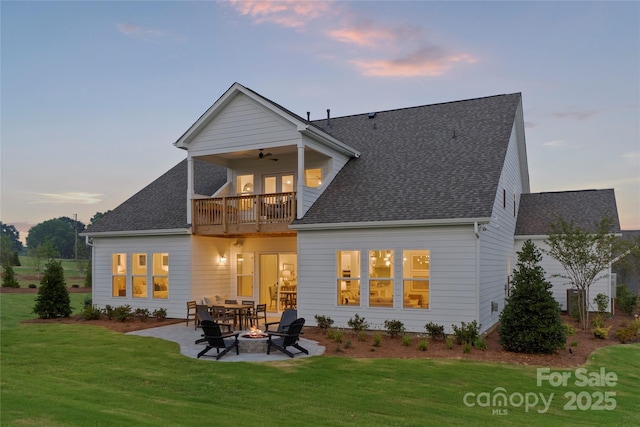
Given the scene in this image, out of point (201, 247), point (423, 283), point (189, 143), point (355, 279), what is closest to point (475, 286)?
point (423, 283)

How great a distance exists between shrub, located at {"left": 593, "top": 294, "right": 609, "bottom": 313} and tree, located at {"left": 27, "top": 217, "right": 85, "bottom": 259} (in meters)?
106

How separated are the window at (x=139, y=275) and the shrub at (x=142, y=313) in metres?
0.75

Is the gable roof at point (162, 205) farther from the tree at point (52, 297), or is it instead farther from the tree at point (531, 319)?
the tree at point (531, 319)

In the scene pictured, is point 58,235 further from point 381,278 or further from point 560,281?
point 560,281

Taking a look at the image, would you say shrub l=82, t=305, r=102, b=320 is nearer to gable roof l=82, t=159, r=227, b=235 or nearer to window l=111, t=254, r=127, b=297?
window l=111, t=254, r=127, b=297

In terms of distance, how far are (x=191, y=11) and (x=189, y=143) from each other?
5399 mm

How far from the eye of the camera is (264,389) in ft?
26.0

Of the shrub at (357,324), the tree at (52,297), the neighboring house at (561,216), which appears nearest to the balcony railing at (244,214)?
the shrub at (357,324)

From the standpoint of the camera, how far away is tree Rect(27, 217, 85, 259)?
339 ft

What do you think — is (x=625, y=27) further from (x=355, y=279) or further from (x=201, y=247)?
(x=201, y=247)

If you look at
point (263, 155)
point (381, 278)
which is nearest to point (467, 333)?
point (381, 278)

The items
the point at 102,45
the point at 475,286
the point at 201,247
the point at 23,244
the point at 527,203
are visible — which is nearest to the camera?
the point at 475,286

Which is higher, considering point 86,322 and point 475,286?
point 475,286

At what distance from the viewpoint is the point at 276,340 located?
448 inches
